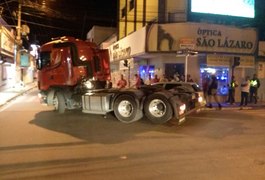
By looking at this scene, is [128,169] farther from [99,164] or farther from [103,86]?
[103,86]

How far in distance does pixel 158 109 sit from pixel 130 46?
609 inches

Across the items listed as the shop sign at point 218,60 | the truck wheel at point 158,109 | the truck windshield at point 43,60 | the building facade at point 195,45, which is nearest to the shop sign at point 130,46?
the building facade at point 195,45

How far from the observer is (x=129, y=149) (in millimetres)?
9977

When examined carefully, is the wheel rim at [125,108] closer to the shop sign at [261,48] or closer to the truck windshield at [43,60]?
the truck windshield at [43,60]

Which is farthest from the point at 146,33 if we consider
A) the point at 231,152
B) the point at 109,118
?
the point at 231,152

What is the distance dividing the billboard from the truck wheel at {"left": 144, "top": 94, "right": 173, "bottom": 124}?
1341 centimetres

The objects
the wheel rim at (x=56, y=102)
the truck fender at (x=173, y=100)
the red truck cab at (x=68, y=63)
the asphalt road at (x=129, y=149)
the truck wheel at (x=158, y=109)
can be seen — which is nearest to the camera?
the asphalt road at (x=129, y=149)

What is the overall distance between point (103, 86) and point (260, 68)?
1304cm

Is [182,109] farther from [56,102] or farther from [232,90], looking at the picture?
[232,90]

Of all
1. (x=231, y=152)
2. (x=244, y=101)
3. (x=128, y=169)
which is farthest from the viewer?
(x=244, y=101)

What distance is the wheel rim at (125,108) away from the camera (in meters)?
14.8

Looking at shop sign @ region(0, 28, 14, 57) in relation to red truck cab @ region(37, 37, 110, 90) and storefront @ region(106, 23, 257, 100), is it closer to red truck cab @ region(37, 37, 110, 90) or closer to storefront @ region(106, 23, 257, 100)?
storefront @ region(106, 23, 257, 100)

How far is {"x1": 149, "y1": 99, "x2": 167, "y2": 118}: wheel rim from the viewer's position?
557 inches

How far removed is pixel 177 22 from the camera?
24609 millimetres
